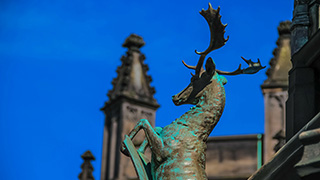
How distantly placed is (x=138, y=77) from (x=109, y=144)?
184cm

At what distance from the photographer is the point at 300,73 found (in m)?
13.5

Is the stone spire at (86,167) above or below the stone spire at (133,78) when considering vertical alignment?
below

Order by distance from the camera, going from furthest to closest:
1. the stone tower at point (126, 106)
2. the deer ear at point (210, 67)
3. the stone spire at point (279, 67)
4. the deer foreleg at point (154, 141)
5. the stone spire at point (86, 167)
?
the stone tower at point (126, 106), the stone spire at point (86, 167), the stone spire at point (279, 67), the deer ear at point (210, 67), the deer foreleg at point (154, 141)

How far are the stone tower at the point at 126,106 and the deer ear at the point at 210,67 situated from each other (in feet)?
50.5

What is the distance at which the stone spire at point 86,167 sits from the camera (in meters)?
27.0

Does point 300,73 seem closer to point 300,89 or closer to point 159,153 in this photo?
point 300,89

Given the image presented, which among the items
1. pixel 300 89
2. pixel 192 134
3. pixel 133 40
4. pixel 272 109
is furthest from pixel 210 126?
pixel 133 40

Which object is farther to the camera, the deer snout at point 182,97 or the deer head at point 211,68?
the deer snout at point 182,97

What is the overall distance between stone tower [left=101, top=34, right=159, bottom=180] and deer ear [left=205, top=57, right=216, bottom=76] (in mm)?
15396

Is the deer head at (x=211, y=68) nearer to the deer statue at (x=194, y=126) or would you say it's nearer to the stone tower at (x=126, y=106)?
the deer statue at (x=194, y=126)

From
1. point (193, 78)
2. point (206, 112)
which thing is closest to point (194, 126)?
point (206, 112)

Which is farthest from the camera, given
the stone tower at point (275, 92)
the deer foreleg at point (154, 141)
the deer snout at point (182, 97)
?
the stone tower at point (275, 92)

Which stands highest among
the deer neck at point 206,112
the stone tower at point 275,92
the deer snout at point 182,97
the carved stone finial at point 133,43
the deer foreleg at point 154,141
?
the carved stone finial at point 133,43

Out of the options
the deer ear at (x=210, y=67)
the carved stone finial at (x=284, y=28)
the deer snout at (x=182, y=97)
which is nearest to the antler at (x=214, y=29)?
the deer ear at (x=210, y=67)
